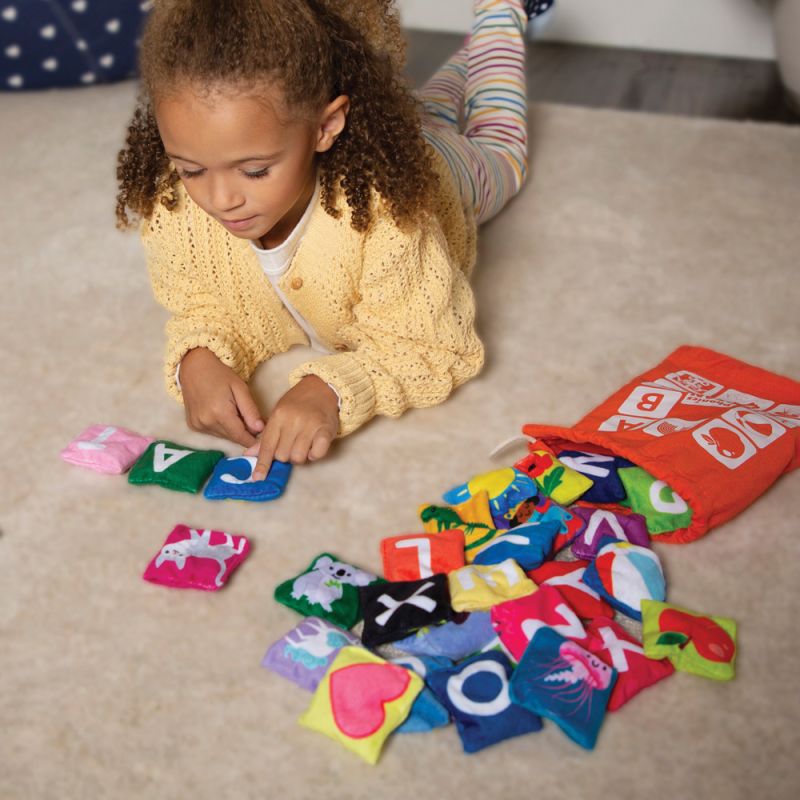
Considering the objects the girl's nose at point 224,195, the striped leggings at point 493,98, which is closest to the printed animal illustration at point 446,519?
the girl's nose at point 224,195

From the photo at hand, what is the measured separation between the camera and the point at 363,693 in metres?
0.84

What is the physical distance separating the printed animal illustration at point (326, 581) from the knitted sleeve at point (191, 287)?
0.32 meters

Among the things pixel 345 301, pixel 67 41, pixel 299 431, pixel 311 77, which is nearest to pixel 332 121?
pixel 311 77

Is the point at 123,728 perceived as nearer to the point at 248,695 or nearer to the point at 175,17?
the point at 248,695

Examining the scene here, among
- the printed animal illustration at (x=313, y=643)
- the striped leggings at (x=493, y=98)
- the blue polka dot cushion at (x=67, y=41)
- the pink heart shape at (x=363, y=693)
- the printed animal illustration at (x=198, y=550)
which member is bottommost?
the printed animal illustration at (x=198, y=550)

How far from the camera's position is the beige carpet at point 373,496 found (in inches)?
32.5

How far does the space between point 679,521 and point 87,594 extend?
0.58 m

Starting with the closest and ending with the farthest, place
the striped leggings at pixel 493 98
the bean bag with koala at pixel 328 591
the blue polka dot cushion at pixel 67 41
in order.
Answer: the bean bag with koala at pixel 328 591
the striped leggings at pixel 493 98
the blue polka dot cushion at pixel 67 41

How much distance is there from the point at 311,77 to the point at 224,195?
14cm

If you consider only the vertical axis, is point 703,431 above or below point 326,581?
above

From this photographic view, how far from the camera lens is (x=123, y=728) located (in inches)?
33.8

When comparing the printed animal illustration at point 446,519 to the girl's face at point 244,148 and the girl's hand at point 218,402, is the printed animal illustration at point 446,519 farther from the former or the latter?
the girl's face at point 244,148

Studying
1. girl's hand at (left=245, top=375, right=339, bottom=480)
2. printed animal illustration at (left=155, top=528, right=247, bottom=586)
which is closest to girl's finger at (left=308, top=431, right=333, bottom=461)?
girl's hand at (left=245, top=375, right=339, bottom=480)

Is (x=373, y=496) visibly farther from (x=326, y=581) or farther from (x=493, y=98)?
(x=493, y=98)
